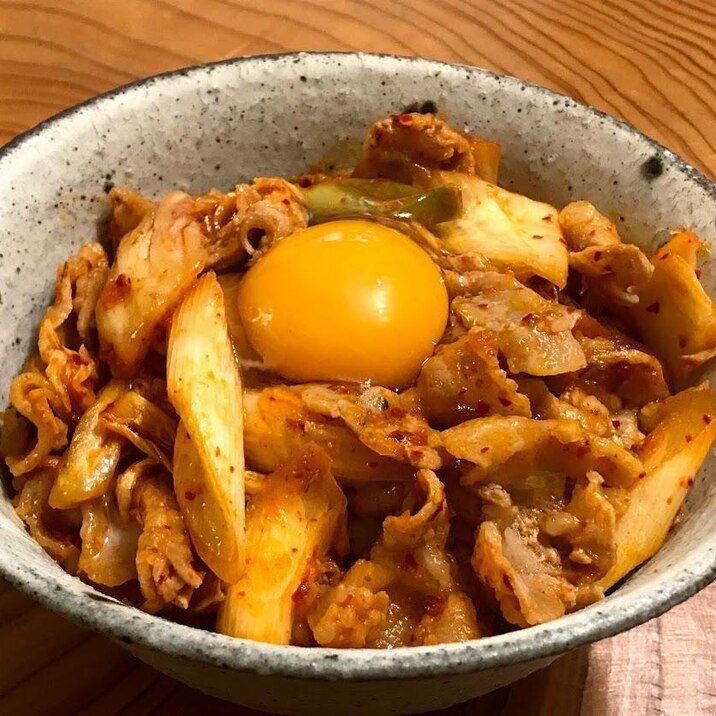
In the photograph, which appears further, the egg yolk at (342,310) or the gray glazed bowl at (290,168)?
the egg yolk at (342,310)

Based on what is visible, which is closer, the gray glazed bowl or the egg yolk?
the gray glazed bowl

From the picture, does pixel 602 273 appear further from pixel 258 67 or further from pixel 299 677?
pixel 299 677

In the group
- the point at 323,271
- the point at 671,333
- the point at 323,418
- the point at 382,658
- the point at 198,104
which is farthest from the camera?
the point at 198,104

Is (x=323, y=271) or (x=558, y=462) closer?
(x=558, y=462)

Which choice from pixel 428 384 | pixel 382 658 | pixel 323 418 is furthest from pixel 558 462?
pixel 382 658
